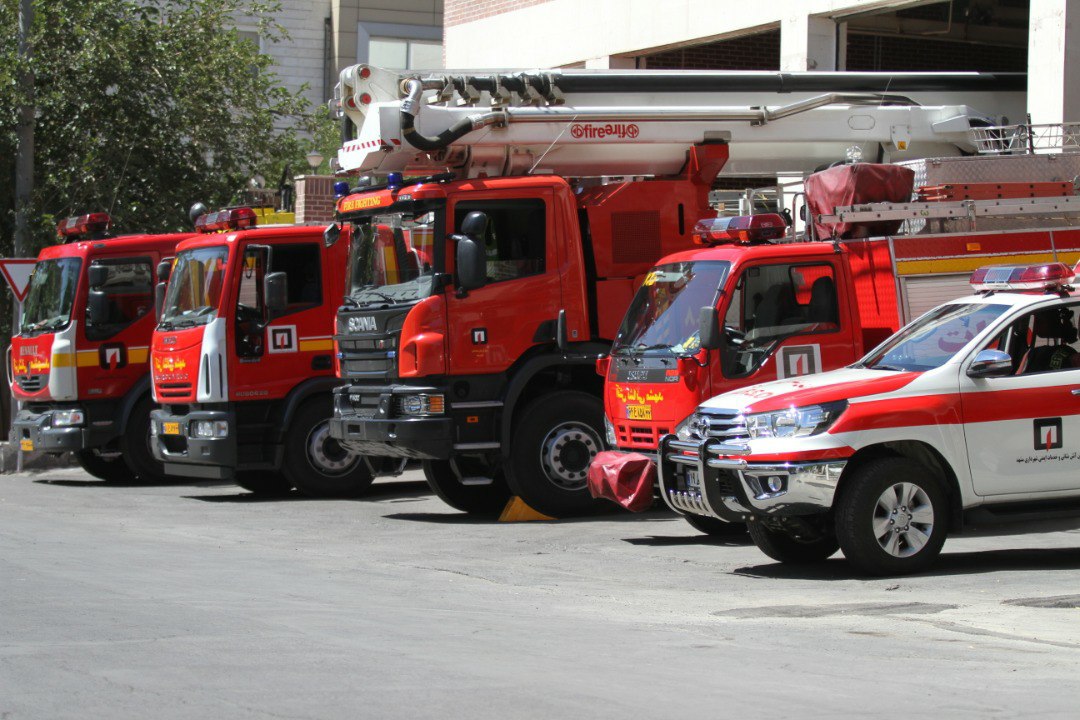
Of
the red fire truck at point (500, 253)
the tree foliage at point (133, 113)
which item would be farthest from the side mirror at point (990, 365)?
the tree foliage at point (133, 113)

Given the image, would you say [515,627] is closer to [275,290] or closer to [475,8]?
[275,290]

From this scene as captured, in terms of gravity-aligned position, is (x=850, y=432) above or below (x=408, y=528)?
above

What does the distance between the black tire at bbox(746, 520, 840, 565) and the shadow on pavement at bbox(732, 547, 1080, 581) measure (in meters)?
0.06

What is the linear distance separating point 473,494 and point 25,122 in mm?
10691

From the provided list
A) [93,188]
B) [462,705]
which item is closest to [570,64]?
[93,188]

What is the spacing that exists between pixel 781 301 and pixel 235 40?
1565cm

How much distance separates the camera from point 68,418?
59.0ft

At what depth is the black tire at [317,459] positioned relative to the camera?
1616cm

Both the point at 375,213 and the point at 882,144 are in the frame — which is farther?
the point at 882,144

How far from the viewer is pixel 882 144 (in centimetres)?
1605

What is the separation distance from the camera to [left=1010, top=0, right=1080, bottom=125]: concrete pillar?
53.5 ft

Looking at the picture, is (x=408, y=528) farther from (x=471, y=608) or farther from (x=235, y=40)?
(x=235, y=40)

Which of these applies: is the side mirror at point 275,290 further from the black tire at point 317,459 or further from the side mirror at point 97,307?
the side mirror at point 97,307

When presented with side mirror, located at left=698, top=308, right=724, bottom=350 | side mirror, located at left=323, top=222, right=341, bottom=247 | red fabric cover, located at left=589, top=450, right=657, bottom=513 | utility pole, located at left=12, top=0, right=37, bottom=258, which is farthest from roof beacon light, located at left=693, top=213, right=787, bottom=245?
utility pole, located at left=12, top=0, right=37, bottom=258
